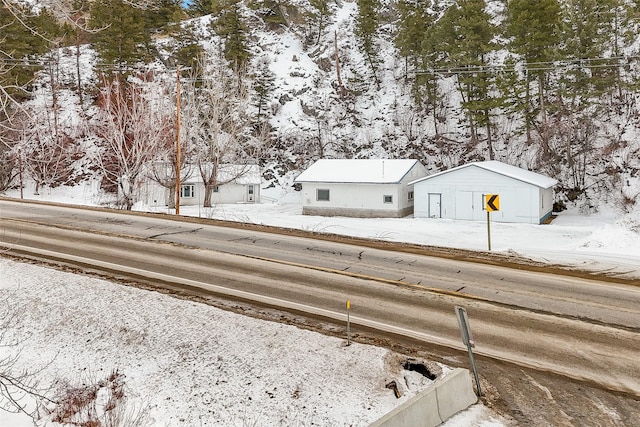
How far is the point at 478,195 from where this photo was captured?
2964 centimetres

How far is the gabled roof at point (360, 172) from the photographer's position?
33594mm

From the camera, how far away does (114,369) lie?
24.4 feet

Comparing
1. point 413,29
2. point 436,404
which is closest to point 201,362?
point 436,404

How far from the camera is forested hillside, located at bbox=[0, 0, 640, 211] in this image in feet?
108

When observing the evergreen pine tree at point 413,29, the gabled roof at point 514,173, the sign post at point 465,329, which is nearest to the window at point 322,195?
the gabled roof at point 514,173

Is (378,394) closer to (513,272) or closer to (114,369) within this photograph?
(114,369)

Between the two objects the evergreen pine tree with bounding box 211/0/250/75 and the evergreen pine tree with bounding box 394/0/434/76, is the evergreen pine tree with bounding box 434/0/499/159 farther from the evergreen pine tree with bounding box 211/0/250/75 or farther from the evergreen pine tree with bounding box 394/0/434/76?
the evergreen pine tree with bounding box 211/0/250/75

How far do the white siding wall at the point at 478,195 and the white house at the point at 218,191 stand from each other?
1580 centimetres

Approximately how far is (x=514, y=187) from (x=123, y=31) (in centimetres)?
4523

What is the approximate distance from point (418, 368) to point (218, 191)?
36.5 m

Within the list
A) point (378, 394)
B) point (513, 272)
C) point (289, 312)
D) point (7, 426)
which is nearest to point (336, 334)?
point (289, 312)

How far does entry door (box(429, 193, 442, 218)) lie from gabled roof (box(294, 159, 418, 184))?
2879 millimetres

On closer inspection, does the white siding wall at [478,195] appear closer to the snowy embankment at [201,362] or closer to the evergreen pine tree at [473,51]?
the evergreen pine tree at [473,51]

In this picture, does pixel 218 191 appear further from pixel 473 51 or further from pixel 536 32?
pixel 536 32
